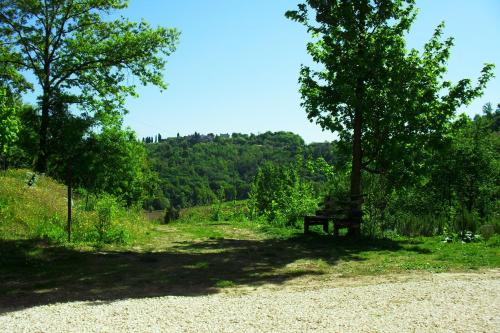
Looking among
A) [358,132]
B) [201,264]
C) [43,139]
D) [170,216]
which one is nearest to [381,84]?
[358,132]

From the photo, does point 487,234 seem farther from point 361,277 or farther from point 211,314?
point 211,314

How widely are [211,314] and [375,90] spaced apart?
11235 mm

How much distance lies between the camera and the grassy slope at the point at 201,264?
26.7ft

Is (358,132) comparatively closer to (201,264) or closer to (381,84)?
(381,84)

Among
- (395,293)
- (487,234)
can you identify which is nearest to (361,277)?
(395,293)

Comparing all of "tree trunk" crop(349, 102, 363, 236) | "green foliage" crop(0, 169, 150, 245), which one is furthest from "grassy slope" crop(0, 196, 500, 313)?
"tree trunk" crop(349, 102, 363, 236)

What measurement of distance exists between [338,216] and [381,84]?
4835 millimetres

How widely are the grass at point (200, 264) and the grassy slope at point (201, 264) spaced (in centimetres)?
2

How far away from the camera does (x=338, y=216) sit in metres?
15.6

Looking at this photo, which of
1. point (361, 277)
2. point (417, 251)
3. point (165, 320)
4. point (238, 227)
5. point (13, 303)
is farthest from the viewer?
point (238, 227)

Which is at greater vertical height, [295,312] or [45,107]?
[45,107]

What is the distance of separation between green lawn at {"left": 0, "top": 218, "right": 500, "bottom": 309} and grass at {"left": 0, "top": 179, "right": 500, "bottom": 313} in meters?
0.02

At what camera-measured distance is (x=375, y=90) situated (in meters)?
15.3

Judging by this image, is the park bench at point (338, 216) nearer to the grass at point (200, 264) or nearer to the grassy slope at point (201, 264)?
the grass at point (200, 264)
